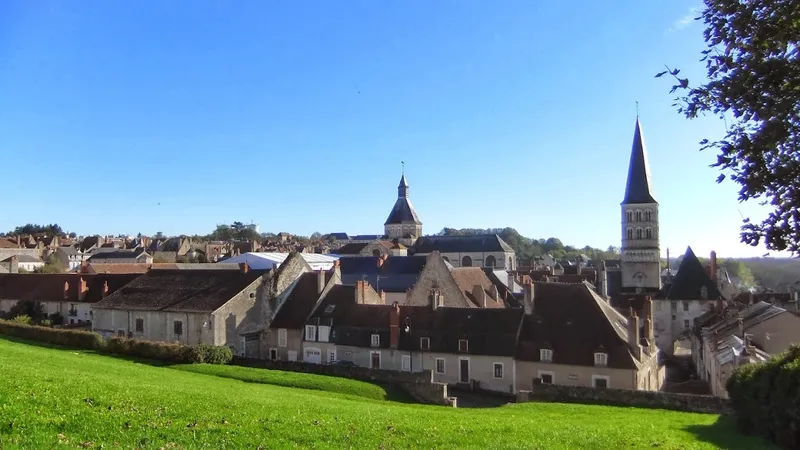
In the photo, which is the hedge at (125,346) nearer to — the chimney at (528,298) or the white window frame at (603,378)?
the chimney at (528,298)

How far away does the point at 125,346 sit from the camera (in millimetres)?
33500

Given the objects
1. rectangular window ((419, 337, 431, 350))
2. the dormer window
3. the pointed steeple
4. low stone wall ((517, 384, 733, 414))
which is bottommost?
low stone wall ((517, 384, 733, 414))

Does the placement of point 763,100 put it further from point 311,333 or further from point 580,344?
point 311,333

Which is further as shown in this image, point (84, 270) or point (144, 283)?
point (84, 270)

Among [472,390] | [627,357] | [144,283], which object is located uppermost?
[144,283]

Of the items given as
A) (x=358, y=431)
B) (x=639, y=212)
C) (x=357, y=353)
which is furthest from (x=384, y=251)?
A: (x=358, y=431)

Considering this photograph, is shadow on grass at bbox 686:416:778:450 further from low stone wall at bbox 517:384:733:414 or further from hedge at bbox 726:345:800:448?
low stone wall at bbox 517:384:733:414

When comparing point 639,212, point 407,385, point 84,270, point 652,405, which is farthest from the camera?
point 639,212

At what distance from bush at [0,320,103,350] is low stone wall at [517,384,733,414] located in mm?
24397

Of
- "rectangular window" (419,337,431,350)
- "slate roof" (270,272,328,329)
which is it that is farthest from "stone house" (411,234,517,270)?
"rectangular window" (419,337,431,350)

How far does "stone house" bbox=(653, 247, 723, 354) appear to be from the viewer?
161ft

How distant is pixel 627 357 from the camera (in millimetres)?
27719

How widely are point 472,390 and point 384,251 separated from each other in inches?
2289

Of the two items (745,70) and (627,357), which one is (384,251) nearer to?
(627,357)
